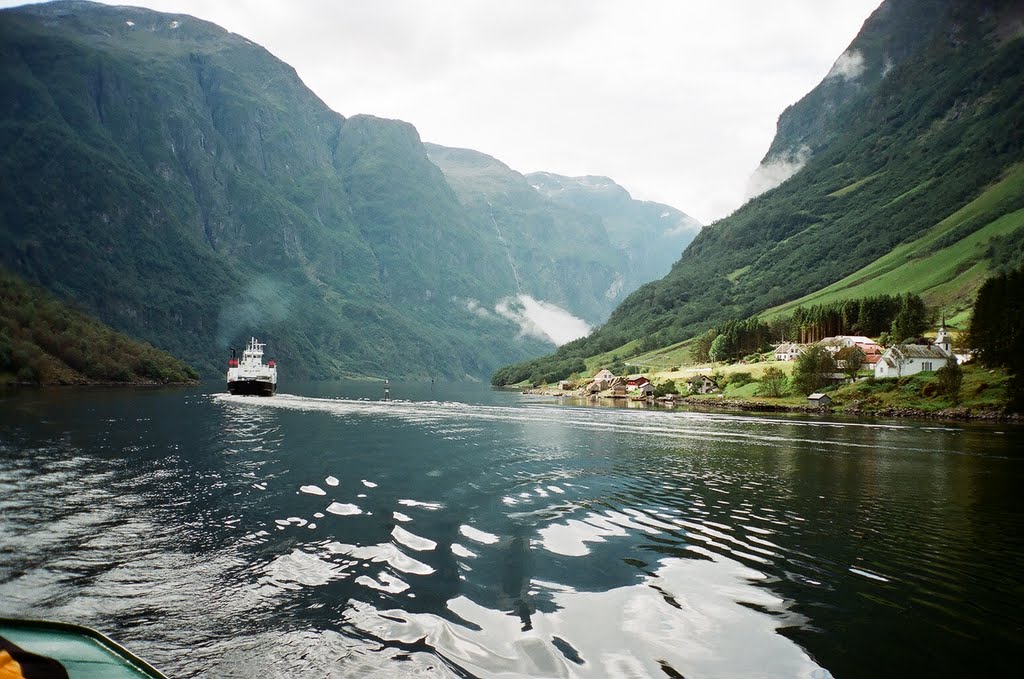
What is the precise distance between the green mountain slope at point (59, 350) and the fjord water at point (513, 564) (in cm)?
13628

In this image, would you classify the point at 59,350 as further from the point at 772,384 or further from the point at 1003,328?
the point at 1003,328

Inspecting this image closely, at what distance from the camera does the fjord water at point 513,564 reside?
13.0 meters

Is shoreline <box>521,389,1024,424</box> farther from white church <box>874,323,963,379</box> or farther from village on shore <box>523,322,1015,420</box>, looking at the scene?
white church <box>874,323,963,379</box>

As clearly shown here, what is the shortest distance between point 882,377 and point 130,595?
152 meters

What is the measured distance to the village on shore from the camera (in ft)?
355

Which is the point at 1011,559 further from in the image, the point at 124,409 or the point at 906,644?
the point at 124,409

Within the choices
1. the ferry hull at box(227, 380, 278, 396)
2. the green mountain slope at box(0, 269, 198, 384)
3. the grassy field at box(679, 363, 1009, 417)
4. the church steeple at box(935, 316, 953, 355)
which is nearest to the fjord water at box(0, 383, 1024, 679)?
the grassy field at box(679, 363, 1009, 417)

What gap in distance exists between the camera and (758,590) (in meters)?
17.2

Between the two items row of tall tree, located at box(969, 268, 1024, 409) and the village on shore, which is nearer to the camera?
row of tall tree, located at box(969, 268, 1024, 409)

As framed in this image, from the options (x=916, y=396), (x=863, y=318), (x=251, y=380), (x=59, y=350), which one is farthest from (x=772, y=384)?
(x=59, y=350)

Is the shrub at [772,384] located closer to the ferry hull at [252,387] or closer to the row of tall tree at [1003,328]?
the row of tall tree at [1003,328]

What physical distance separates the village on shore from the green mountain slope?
157959 mm

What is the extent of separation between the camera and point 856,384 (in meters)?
133

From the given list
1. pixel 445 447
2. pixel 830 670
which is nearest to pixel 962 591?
pixel 830 670
